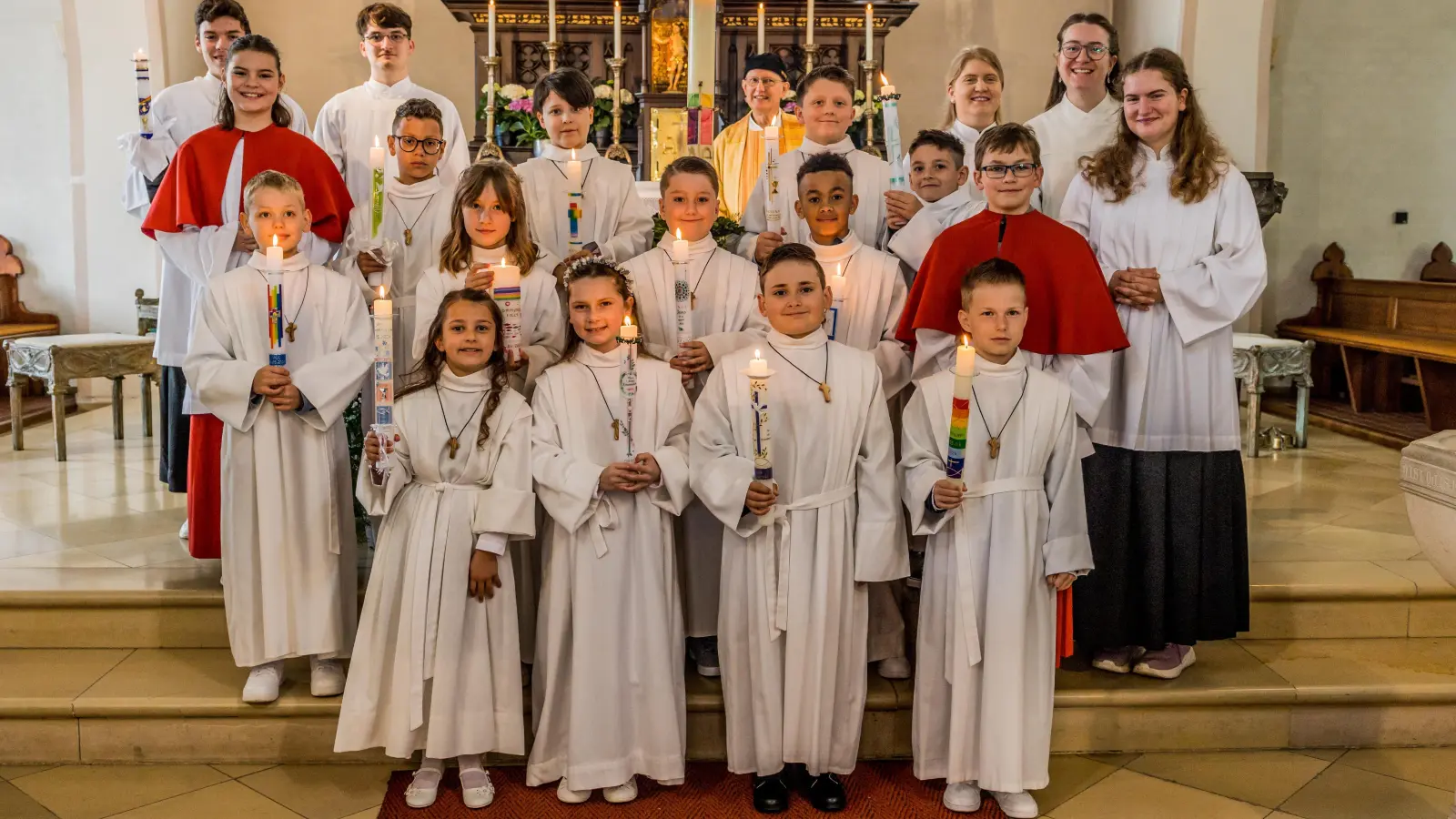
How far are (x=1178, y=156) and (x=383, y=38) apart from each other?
129 inches

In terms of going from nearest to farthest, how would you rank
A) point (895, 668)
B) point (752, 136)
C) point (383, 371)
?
point (383, 371) → point (895, 668) → point (752, 136)

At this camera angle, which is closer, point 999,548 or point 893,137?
point 999,548

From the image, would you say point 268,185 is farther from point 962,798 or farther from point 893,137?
point 962,798

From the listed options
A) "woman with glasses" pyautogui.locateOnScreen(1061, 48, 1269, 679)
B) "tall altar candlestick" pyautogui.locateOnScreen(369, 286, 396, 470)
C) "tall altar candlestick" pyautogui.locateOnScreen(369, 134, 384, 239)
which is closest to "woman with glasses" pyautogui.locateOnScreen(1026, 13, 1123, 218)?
"woman with glasses" pyautogui.locateOnScreen(1061, 48, 1269, 679)

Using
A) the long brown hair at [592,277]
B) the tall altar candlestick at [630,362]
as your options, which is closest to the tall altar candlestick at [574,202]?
the long brown hair at [592,277]

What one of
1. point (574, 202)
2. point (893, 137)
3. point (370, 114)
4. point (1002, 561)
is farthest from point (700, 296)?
point (370, 114)

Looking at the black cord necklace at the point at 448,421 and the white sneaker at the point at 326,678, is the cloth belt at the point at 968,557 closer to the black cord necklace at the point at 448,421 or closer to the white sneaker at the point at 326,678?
the black cord necklace at the point at 448,421

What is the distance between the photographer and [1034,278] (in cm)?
378

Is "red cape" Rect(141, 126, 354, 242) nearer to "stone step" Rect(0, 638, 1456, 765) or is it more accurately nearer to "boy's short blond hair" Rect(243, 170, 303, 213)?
"boy's short blond hair" Rect(243, 170, 303, 213)

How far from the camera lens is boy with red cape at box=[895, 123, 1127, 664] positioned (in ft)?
12.3

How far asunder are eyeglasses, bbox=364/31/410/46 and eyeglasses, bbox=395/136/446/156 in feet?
3.77

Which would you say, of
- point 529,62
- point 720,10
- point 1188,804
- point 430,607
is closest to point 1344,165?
point 720,10

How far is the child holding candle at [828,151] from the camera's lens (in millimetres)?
4625

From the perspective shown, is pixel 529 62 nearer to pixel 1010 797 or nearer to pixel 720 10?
pixel 720 10
